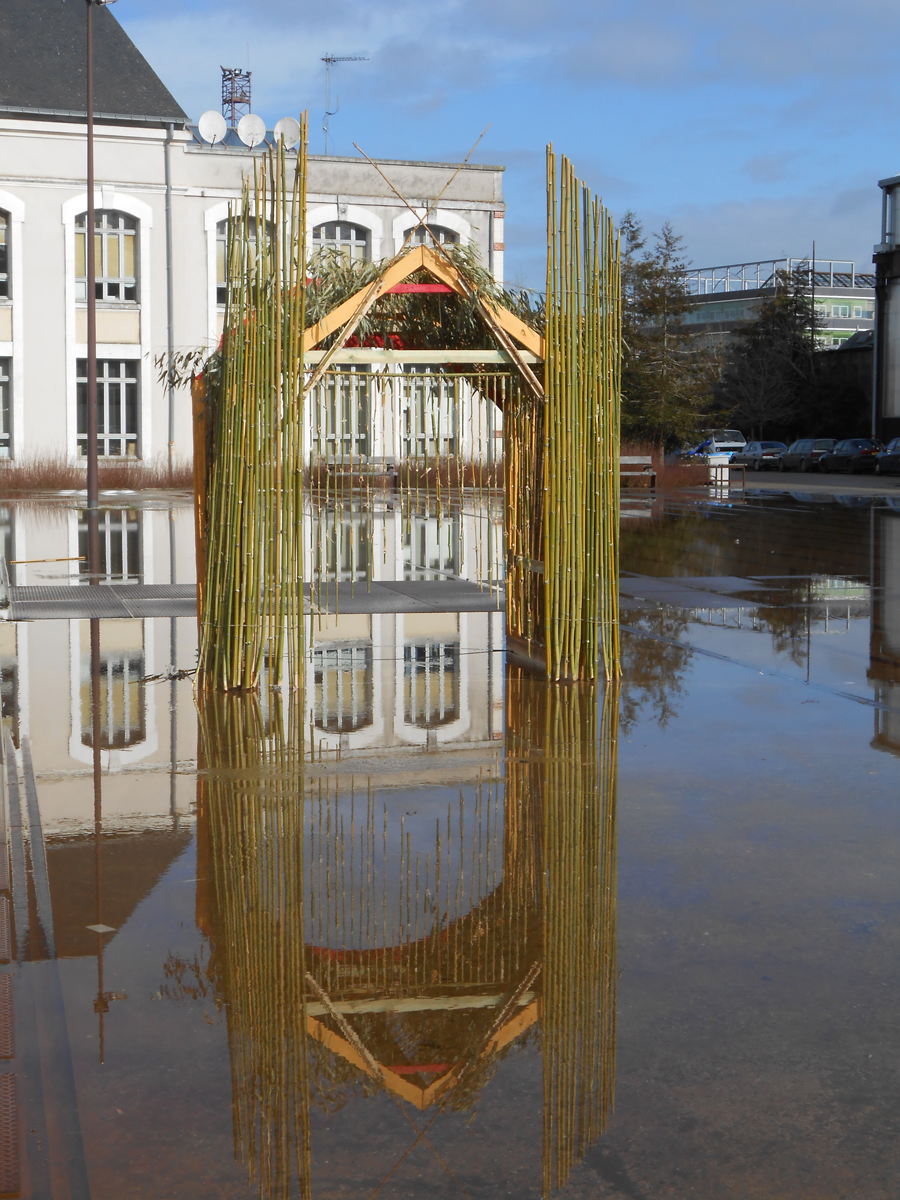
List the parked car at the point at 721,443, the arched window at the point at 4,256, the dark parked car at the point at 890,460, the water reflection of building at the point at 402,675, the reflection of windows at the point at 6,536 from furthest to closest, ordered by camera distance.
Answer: the dark parked car at the point at 890,460 < the parked car at the point at 721,443 < the arched window at the point at 4,256 < the reflection of windows at the point at 6,536 < the water reflection of building at the point at 402,675

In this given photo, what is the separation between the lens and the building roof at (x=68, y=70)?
34.6m

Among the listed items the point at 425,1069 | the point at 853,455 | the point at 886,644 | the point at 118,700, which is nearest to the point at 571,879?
the point at 425,1069

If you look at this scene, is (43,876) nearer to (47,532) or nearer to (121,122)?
(47,532)

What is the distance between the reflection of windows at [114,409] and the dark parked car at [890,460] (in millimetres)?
24876

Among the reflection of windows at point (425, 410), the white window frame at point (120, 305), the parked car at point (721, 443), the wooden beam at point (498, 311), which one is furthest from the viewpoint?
the parked car at point (721, 443)

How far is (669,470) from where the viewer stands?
35.5 meters

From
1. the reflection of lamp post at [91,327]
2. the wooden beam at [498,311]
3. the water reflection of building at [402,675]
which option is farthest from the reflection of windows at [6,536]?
the wooden beam at [498,311]

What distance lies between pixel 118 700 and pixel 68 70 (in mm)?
32393

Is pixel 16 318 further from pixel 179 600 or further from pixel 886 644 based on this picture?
pixel 886 644

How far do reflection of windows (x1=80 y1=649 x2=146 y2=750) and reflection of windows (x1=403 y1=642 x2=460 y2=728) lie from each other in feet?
4.90

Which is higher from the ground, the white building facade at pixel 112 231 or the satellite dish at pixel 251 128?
the satellite dish at pixel 251 128

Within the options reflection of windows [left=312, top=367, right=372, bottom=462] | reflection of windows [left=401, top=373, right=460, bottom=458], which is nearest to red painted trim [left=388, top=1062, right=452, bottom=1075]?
reflection of windows [left=401, top=373, right=460, bottom=458]

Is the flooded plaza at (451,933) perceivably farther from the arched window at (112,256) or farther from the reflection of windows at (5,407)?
the arched window at (112,256)

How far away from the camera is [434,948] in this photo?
416cm
